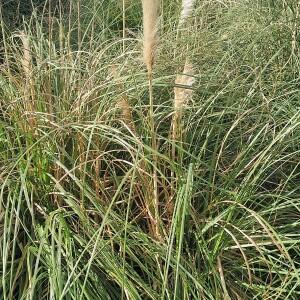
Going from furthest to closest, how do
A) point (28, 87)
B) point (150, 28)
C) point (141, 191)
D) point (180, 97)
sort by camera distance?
point (28, 87)
point (141, 191)
point (180, 97)
point (150, 28)

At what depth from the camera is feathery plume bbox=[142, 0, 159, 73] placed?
180cm

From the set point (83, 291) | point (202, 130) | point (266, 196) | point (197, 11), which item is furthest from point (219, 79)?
point (83, 291)

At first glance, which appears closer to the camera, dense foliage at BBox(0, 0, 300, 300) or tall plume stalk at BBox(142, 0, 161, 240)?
tall plume stalk at BBox(142, 0, 161, 240)

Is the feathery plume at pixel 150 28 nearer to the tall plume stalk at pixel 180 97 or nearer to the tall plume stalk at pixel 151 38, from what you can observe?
the tall plume stalk at pixel 151 38

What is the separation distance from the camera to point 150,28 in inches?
72.4

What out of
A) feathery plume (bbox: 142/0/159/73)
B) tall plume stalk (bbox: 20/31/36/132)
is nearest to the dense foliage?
tall plume stalk (bbox: 20/31/36/132)

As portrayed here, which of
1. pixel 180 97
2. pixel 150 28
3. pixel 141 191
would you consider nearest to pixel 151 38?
pixel 150 28

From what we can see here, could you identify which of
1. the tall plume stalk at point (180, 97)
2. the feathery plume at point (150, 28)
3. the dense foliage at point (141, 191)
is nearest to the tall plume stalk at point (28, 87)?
the dense foliage at point (141, 191)

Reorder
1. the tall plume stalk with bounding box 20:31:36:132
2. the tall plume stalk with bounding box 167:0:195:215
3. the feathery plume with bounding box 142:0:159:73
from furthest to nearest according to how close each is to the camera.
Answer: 1. the tall plume stalk with bounding box 20:31:36:132
2. the tall plume stalk with bounding box 167:0:195:215
3. the feathery plume with bounding box 142:0:159:73

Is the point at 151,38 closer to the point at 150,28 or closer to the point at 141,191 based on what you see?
the point at 150,28

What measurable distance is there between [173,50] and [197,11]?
47cm

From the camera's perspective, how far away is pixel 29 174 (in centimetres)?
225

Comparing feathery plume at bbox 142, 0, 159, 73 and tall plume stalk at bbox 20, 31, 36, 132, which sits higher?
feathery plume at bbox 142, 0, 159, 73

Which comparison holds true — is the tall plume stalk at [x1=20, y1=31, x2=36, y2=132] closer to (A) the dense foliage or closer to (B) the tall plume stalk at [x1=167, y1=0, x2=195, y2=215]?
(A) the dense foliage
